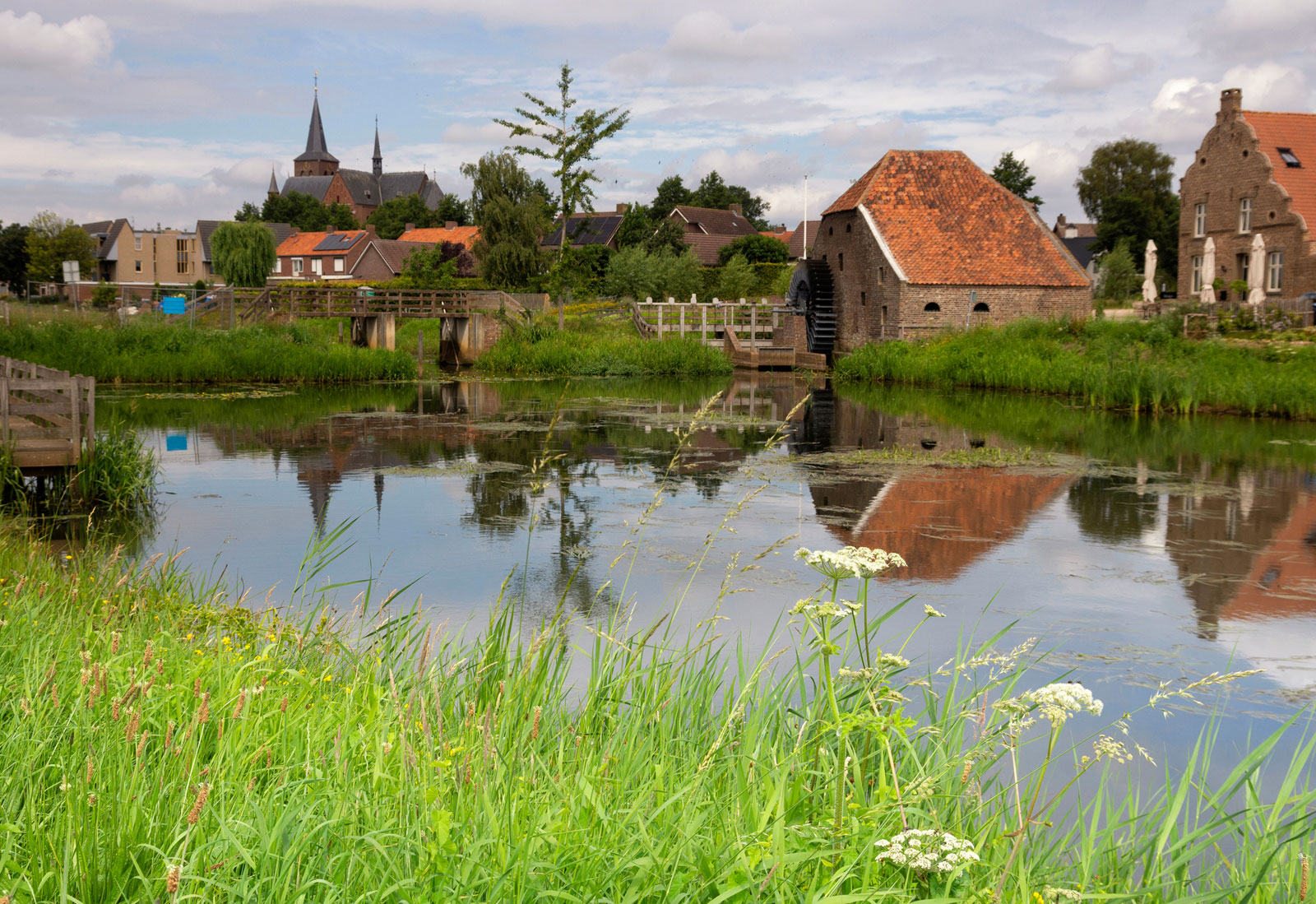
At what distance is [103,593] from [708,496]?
805 centimetres

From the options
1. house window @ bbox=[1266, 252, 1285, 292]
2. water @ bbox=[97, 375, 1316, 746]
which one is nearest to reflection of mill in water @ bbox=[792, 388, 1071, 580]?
water @ bbox=[97, 375, 1316, 746]

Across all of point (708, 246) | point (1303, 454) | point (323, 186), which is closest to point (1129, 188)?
point (708, 246)

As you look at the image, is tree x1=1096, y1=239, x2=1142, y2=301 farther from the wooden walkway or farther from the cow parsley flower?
Answer: the cow parsley flower

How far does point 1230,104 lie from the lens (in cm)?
4019

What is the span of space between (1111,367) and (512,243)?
38170 mm

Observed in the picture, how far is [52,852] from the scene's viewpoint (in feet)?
8.39

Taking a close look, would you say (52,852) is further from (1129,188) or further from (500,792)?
(1129,188)

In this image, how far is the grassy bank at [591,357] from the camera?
36938 mm

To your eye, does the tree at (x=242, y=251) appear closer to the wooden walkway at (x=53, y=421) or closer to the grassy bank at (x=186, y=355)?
the grassy bank at (x=186, y=355)

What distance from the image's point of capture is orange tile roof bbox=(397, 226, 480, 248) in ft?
296

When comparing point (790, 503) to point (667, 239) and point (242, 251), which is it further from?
point (242, 251)

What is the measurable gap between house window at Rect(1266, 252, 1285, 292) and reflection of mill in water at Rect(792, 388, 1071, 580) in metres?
23.7

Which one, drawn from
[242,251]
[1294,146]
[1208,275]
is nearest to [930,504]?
[1208,275]

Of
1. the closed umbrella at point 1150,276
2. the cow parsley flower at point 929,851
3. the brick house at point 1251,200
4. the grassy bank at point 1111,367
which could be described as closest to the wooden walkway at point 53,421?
the cow parsley flower at point 929,851
